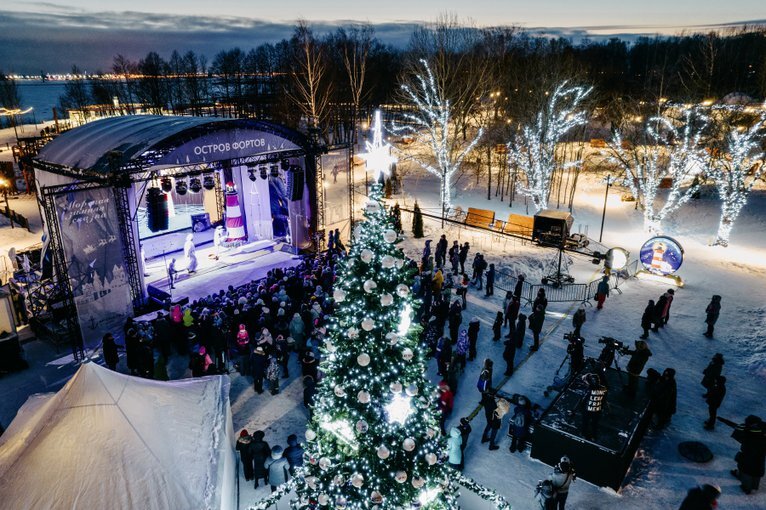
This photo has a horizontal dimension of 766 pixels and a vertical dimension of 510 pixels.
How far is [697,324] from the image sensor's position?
45.7 ft

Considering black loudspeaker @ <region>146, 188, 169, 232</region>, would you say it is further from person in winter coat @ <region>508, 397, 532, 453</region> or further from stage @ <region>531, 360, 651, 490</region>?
stage @ <region>531, 360, 651, 490</region>

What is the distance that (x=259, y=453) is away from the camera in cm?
791

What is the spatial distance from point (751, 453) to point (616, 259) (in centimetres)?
1005

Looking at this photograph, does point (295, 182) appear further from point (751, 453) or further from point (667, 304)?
point (751, 453)

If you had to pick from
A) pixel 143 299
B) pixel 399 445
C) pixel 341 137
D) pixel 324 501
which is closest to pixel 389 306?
pixel 399 445

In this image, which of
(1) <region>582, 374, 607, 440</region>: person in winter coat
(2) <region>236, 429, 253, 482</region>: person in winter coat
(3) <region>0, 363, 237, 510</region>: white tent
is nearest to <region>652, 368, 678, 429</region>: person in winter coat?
(1) <region>582, 374, 607, 440</region>: person in winter coat

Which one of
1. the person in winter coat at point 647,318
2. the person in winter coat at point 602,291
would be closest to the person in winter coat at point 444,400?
the person in winter coat at point 647,318

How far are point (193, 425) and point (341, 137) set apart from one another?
46098 mm

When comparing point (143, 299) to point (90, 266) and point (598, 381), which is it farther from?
point (598, 381)

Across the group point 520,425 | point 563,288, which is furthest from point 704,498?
point 563,288

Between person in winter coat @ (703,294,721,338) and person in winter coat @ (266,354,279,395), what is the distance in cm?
1139

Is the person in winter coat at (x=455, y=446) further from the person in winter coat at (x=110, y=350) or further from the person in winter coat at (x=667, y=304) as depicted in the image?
the person in winter coat at (x=667, y=304)

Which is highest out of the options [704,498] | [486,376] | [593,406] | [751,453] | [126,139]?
[126,139]

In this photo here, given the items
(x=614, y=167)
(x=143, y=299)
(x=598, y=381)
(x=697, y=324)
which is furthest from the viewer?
(x=614, y=167)
